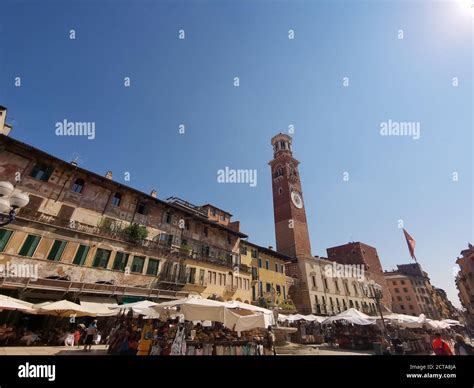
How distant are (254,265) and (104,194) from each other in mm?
18826

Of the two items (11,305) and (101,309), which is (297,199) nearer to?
(101,309)

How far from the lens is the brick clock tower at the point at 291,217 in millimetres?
35406

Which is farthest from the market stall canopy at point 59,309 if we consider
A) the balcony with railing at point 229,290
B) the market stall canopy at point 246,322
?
the balcony with railing at point 229,290

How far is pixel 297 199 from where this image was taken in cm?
4553

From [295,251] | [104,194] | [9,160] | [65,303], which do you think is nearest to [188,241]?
[104,194]

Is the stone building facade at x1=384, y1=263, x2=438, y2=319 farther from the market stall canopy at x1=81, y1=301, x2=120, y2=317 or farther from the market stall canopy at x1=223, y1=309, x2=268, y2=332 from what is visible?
the market stall canopy at x1=81, y1=301, x2=120, y2=317

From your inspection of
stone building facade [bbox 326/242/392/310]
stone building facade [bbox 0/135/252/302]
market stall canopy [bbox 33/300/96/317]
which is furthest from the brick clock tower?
market stall canopy [bbox 33/300/96/317]

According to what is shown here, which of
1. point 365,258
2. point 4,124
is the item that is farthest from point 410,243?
point 4,124

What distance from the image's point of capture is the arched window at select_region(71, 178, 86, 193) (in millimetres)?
17500

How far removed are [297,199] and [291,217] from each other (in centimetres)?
515

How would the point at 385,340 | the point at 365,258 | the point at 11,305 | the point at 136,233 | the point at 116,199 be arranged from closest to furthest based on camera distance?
the point at 11,305
the point at 385,340
the point at 136,233
the point at 116,199
the point at 365,258

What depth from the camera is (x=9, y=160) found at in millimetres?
15086
